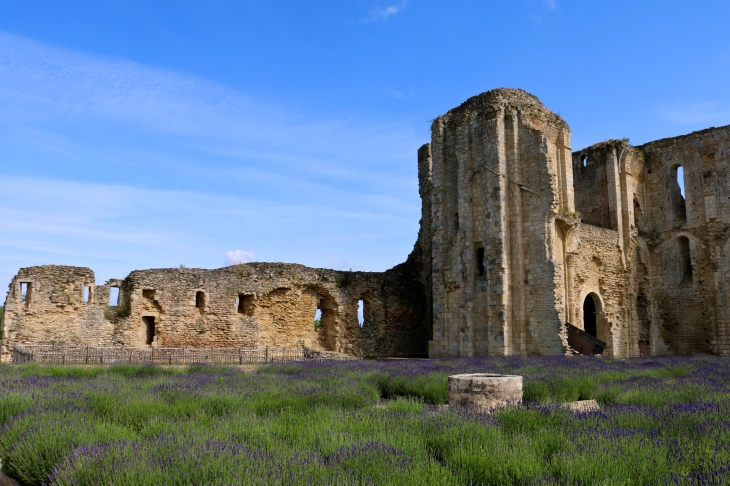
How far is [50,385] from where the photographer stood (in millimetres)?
8781

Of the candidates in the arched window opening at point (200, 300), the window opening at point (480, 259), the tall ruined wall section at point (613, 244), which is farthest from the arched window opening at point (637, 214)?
the arched window opening at point (200, 300)

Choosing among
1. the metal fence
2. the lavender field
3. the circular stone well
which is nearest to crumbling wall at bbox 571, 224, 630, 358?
the metal fence

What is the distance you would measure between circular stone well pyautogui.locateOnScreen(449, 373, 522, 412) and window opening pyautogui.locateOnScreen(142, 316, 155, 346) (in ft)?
53.9

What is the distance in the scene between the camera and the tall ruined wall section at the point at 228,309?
795 inches

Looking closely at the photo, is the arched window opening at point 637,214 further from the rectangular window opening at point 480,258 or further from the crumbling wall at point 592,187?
the rectangular window opening at point 480,258

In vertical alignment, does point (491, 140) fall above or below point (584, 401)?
above

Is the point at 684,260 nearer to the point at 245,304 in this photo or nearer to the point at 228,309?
the point at 245,304

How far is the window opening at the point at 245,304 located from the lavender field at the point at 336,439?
13791 millimetres

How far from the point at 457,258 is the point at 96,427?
16.2 m

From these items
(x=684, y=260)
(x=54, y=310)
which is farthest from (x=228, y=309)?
(x=684, y=260)

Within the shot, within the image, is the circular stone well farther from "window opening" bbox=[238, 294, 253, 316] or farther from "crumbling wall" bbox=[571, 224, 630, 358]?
"window opening" bbox=[238, 294, 253, 316]

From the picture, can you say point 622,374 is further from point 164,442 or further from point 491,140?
point 491,140

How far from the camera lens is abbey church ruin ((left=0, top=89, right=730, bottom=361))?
63.7 feet

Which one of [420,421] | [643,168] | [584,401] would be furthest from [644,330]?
[420,421]
